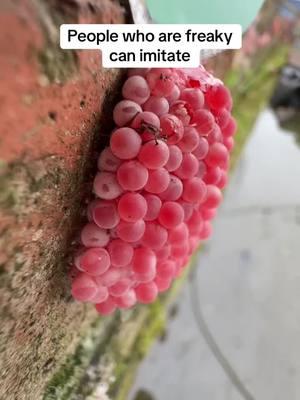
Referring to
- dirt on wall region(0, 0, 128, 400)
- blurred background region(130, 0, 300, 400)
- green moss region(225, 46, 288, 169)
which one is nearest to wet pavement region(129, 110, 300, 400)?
blurred background region(130, 0, 300, 400)

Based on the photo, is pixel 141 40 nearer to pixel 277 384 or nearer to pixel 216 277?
pixel 277 384

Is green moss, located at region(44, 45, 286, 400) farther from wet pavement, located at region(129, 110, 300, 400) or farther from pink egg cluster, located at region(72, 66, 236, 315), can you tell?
pink egg cluster, located at region(72, 66, 236, 315)

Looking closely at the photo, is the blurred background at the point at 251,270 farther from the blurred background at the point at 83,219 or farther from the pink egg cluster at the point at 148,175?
the pink egg cluster at the point at 148,175

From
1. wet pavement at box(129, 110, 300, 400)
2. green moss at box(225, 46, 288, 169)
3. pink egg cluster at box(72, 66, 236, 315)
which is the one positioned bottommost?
wet pavement at box(129, 110, 300, 400)

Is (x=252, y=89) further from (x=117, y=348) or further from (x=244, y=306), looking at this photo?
(x=117, y=348)

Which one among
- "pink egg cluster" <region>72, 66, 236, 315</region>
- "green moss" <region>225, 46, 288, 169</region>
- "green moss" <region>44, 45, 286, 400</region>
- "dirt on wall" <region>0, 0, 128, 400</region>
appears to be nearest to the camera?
"dirt on wall" <region>0, 0, 128, 400</region>

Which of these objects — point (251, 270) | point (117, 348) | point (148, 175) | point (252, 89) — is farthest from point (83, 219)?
point (252, 89)

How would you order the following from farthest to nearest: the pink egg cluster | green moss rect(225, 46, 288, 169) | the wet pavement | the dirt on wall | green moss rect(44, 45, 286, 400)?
green moss rect(225, 46, 288, 169), the wet pavement, green moss rect(44, 45, 286, 400), the pink egg cluster, the dirt on wall

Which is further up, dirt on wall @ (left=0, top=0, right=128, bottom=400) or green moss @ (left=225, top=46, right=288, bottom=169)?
green moss @ (left=225, top=46, right=288, bottom=169)

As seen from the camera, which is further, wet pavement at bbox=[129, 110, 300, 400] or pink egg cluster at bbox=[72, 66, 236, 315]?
wet pavement at bbox=[129, 110, 300, 400]
